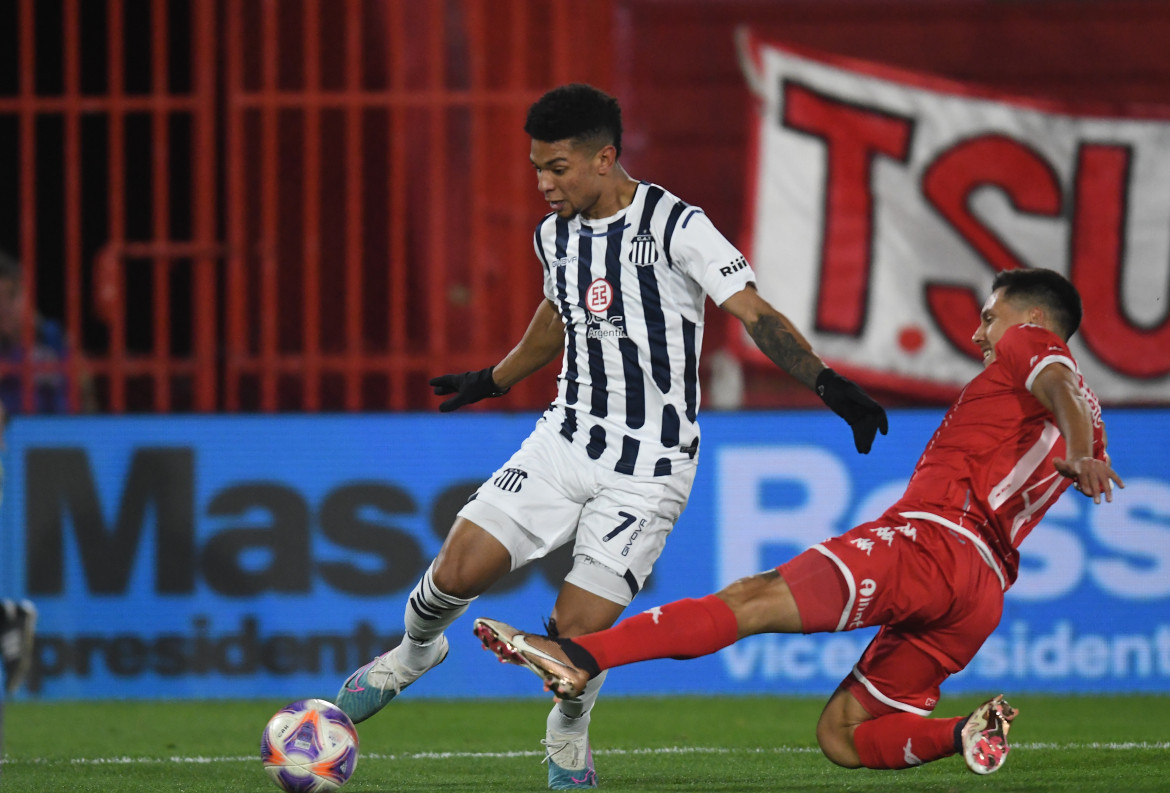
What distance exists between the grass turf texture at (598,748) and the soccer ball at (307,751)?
35 cm

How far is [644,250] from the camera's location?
185 inches

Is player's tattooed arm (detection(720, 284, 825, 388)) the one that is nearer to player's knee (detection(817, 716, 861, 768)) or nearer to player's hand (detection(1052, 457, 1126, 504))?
player's hand (detection(1052, 457, 1126, 504))

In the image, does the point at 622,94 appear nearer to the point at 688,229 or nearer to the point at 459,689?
the point at 459,689

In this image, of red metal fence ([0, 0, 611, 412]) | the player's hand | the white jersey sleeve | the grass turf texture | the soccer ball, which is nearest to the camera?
the player's hand

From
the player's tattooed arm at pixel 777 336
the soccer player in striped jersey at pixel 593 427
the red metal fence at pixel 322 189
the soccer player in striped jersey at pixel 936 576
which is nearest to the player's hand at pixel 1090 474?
the soccer player in striped jersey at pixel 936 576

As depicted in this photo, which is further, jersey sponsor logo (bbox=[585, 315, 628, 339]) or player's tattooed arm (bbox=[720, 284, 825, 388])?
jersey sponsor logo (bbox=[585, 315, 628, 339])

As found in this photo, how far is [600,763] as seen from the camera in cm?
546

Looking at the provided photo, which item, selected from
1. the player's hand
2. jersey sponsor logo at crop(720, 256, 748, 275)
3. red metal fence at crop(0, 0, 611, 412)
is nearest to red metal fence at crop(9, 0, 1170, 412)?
red metal fence at crop(0, 0, 611, 412)

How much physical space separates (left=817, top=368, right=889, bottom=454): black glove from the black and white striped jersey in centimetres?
74

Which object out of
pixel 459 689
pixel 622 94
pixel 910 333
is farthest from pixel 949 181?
pixel 459 689

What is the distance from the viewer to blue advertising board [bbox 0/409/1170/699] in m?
7.61

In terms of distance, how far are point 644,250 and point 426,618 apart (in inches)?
47.7

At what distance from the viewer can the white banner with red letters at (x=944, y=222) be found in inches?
380

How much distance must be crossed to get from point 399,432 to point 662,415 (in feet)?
10.9
